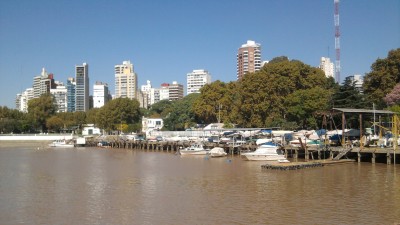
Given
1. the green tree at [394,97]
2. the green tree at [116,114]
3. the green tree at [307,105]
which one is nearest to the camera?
the green tree at [394,97]

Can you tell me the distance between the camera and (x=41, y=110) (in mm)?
135250

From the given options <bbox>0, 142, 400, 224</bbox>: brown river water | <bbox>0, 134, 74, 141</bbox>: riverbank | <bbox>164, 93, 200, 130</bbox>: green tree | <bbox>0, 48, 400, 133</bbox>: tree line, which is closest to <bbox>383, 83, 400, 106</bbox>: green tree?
<bbox>0, 48, 400, 133</bbox>: tree line

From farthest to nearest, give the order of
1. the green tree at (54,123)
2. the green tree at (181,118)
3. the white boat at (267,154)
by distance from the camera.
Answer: the green tree at (54,123) < the green tree at (181,118) < the white boat at (267,154)

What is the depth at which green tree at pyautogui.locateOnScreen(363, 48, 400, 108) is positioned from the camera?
6462 cm

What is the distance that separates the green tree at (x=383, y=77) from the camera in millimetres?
64625

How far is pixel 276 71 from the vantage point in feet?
256

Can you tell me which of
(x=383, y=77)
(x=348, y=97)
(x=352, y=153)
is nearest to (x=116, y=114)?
(x=348, y=97)

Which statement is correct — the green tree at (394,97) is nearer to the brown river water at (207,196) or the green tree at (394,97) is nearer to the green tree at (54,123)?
the brown river water at (207,196)

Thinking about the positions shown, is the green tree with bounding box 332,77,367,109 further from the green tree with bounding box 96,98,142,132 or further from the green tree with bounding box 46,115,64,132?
the green tree with bounding box 46,115,64,132

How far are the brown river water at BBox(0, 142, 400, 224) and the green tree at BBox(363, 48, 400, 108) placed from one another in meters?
27.9

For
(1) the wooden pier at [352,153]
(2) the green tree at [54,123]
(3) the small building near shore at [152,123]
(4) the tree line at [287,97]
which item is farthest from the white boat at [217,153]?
(2) the green tree at [54,123]

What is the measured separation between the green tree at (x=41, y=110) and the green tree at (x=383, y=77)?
97479 millimetres

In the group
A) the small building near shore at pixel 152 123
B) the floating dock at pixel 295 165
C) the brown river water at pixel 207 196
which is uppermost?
the small building near shore at pixel 152 123

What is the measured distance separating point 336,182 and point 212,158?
25275mm
